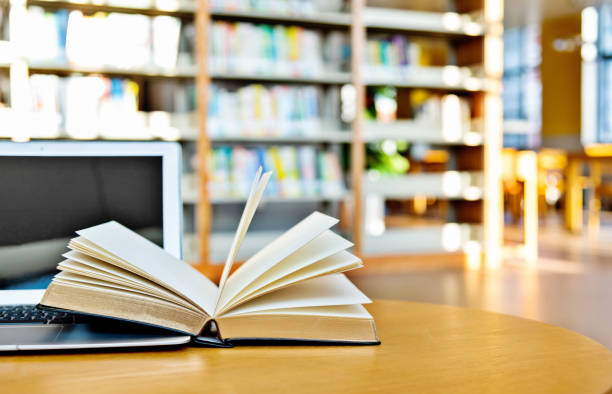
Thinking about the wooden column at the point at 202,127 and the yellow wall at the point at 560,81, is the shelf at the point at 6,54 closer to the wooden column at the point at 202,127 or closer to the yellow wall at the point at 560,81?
the wooden column at the point at 202,127

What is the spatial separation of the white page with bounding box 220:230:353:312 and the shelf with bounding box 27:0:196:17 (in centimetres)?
245

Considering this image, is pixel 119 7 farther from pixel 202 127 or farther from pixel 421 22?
pixel 421 22

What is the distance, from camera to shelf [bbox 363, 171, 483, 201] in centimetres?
318

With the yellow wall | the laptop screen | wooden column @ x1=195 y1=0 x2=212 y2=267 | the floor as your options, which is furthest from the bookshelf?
the yellow wall

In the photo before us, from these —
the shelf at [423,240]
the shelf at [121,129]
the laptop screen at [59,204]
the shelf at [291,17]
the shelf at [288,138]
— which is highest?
the shelf at [291,17]

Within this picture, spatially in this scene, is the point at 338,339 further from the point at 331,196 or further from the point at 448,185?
the point at 448,185

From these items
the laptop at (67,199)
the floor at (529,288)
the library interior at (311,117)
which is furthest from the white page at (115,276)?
the floor at (529,288)

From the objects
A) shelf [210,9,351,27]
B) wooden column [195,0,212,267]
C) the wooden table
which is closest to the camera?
the wooden table

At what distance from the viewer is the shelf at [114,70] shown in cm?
263

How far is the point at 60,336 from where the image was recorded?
1.64 feet

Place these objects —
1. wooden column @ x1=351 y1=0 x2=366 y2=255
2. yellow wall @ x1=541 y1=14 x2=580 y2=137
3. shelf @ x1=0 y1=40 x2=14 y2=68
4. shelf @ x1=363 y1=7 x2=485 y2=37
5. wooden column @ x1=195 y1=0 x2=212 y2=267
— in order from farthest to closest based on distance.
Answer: yellow wall @ x1=541 y1=14 x2=580 y2=137
shelf @ x1=363 y1=7 x2=485 y2=37
wooden column @ x1=351 y1=0 x2=366 y2=255
wooden column @ x1=195 y1=0 x2=212 y2=267
shelf @ x1=0 y1=40 x2=14 y2=68

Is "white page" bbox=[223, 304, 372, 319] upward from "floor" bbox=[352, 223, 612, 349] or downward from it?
upward

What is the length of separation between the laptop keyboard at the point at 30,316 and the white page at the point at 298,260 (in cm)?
18

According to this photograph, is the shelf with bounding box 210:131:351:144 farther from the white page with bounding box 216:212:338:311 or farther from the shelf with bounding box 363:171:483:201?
the white page with bounding box 216:212:338:311
